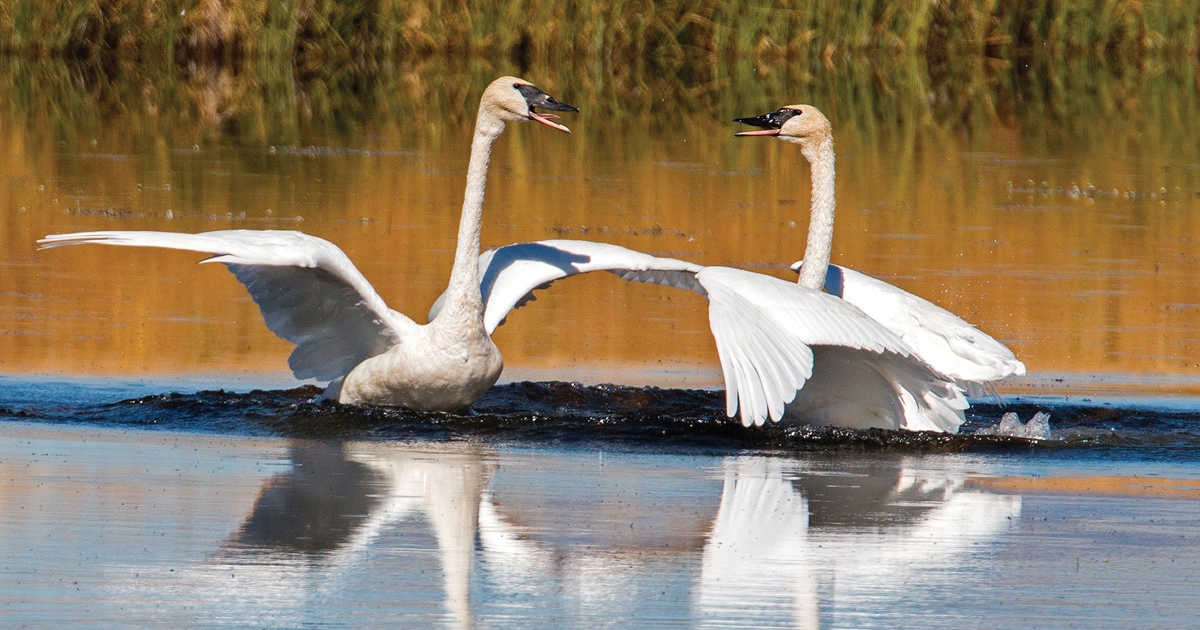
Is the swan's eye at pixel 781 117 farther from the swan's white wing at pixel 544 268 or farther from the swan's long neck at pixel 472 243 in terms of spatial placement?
the swan's long neck at pixel 472 243

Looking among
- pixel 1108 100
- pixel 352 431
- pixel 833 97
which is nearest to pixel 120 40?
pixel 833 97

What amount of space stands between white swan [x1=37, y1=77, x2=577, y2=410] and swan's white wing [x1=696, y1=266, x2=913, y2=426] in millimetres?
1298

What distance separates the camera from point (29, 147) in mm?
18172

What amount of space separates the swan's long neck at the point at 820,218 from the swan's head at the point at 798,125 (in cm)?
5

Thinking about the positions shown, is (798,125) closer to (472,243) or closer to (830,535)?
(472,243)

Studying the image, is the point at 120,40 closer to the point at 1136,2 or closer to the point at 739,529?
the point at 1136,2

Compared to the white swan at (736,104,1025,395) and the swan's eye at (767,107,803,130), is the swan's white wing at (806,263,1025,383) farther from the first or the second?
the swan's eye at (767,107,803,130)

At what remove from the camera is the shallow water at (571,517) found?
531 cm

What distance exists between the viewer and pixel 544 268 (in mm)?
9305

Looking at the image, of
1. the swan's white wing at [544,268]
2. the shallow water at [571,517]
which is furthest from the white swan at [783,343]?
the shallow water at [571,517]

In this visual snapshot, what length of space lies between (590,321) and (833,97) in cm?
1545

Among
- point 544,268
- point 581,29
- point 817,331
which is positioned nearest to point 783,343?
point 817,331

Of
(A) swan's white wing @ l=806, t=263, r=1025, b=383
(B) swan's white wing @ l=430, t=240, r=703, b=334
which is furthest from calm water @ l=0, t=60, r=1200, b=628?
(B) swan's white wing @ l=430, t=240, r=703, b=334

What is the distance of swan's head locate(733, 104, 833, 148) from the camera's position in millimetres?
9773
